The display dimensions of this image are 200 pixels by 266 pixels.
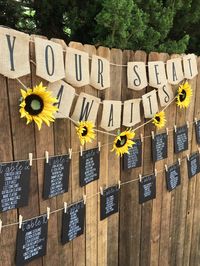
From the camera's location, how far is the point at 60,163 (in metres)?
1.83

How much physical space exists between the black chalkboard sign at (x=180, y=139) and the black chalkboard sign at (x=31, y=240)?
4.46ft

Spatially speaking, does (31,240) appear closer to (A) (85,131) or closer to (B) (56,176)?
(B) (56,176)

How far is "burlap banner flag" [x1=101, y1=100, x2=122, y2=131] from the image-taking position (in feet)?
6.73

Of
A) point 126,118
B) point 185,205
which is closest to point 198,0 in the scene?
point 126,118

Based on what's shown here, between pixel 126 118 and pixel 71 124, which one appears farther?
pixel 126 118

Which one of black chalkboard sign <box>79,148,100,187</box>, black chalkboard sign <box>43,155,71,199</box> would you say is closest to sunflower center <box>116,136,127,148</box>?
black chalkboard sign <box>79,148,100,187</box>

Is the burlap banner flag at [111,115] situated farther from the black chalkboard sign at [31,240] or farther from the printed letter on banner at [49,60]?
the black chalkboard sign at [31,240]

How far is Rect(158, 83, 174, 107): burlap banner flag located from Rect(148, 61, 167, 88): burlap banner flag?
5cm

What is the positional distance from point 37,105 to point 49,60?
8.7 inches

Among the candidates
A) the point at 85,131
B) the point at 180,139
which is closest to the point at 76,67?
the point at 85,131

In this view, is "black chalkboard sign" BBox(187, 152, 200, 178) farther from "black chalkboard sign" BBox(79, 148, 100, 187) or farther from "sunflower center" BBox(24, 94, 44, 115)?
"sunflower center" BBox(24, 94, 44, 115)

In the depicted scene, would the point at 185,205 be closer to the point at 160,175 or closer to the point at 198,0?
the point at 160,175

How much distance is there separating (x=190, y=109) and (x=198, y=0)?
897 millimetres

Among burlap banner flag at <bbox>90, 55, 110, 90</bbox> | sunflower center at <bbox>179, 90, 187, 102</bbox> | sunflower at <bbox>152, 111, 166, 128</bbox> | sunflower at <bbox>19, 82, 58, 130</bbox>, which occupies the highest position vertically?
burlap banner flag at <bbox>90, 55, 110, 90</bbox>
